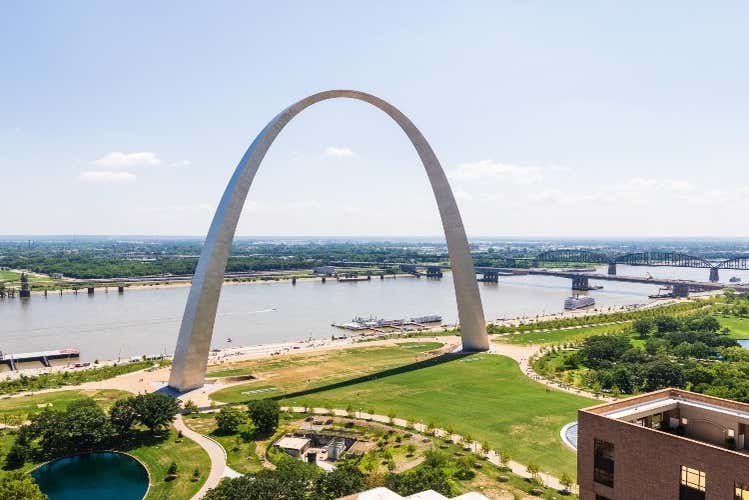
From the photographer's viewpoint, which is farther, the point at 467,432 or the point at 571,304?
the point at 571,304

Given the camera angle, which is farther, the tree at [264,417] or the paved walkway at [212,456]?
the tree at [264,417]

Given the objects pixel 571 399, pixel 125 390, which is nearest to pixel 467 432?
pixel 571 399

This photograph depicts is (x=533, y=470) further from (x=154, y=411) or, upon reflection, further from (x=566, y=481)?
(x=154, y=411)

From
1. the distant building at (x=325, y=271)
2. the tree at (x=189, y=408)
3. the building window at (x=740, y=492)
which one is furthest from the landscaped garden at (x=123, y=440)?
the distant building at (x=325, y=271)

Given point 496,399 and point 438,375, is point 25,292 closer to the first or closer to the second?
point 438,375

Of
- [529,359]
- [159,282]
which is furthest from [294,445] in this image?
[159,282]

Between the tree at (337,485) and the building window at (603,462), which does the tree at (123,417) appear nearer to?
the tree at (337,485)
